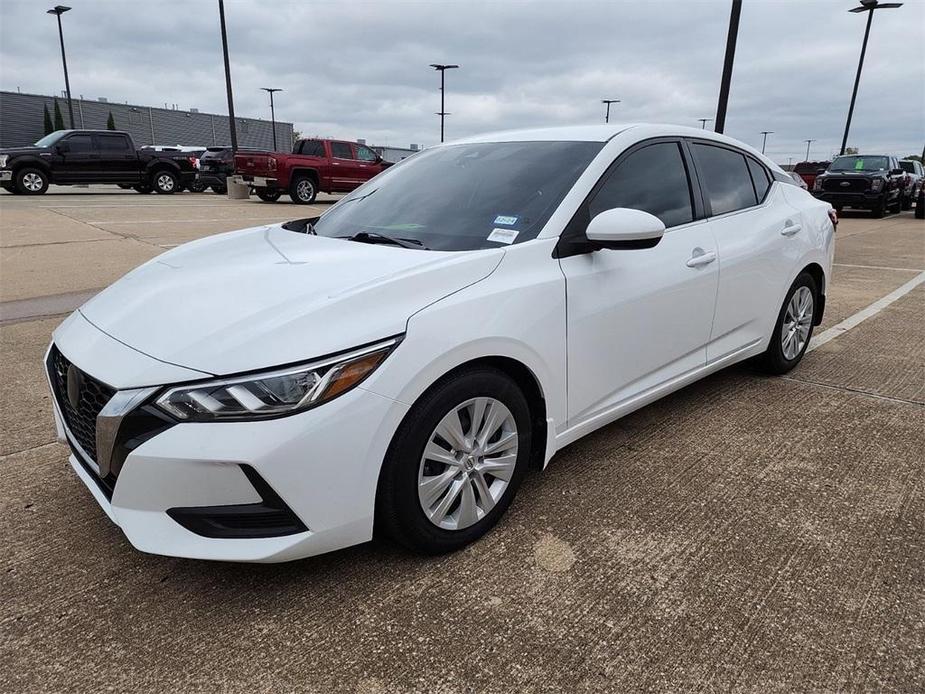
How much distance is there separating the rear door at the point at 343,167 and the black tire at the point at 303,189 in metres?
0.64

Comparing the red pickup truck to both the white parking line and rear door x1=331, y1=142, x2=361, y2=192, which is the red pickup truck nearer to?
rear door x1=331, y1=142, x2=361, y2=192

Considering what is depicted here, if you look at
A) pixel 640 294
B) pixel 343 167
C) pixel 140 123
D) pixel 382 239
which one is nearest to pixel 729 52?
pixel 640 294

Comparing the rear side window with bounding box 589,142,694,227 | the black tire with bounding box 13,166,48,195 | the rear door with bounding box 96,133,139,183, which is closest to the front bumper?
the rear side window with bounding box 589,142,694,227

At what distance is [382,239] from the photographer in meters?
2.85

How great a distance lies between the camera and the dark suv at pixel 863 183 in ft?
60.1

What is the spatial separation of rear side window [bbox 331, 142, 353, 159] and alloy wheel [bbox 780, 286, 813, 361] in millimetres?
17776

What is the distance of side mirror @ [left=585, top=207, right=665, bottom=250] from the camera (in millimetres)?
2588

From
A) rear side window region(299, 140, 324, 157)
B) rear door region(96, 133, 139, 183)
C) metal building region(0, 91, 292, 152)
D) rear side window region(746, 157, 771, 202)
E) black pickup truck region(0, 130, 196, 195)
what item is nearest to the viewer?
rear side window region(746, 157, 771, 202)

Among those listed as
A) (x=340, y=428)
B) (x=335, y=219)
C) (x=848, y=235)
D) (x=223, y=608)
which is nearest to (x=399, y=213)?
(x=335, y=219)

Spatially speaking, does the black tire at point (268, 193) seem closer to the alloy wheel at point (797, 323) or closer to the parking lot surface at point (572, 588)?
the parking lot surface at point (572, 588)

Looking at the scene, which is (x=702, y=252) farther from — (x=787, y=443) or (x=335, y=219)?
(x=335, y=219)

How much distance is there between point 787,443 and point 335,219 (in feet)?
8.31

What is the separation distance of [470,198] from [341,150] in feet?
61.0

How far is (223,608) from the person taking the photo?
2.14 m
